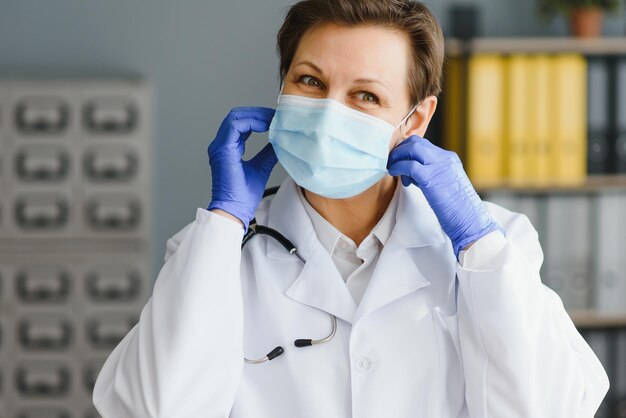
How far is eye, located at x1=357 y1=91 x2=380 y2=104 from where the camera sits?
1.41 meters

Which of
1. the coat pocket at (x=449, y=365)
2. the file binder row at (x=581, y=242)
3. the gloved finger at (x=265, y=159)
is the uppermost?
the gloved finger at (x=265, y=159)

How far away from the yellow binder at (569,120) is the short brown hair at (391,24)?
4.47 ft

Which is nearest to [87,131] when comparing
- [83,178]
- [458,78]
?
[83,178]

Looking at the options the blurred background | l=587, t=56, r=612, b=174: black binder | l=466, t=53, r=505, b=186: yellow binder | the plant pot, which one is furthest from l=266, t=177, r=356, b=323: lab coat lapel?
the plant pot

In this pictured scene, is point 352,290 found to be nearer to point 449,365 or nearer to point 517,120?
point 449,365

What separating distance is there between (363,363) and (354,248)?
0.22 m

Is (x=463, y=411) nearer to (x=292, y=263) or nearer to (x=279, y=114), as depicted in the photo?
(x=292, y=263)

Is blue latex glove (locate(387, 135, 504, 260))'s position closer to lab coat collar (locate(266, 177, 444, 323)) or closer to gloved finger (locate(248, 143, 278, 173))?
lab coat collar (locate(266, 177, 444, 323))

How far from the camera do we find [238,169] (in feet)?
4.69

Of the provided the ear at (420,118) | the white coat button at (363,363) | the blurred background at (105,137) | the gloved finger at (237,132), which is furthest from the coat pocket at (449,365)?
the blurred background at (105,137)

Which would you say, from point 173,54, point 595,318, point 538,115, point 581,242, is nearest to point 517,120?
point 538,115

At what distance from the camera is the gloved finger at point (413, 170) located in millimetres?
1398

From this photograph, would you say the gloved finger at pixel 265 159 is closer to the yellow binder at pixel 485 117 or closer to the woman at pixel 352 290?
the woman at pixel 352 290

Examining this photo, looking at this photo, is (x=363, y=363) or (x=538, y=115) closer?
(x=363, y=363)
